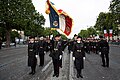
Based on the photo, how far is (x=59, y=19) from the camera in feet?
62.8

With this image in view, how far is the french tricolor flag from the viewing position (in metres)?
18.2

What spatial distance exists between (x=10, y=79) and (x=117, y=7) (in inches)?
2139

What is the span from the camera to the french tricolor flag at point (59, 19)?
59.9 ft

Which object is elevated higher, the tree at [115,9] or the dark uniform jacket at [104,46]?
the tree at [115,9]

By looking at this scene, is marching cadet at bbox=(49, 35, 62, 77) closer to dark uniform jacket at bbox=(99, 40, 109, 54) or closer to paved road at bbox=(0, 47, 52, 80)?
paved road at bbox=(0, 47, 52, 80)

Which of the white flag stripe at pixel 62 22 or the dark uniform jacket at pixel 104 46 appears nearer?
the dark uniform jacket at pixel 104 46

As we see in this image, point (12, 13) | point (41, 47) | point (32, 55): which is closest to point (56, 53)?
point (32, 55)

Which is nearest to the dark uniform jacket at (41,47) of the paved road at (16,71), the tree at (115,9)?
the paved road at (16,71)

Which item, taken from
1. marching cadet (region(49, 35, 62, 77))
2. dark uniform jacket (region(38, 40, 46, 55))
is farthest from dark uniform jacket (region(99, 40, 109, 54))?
marching cadet (region(49, 35, 62, 77))

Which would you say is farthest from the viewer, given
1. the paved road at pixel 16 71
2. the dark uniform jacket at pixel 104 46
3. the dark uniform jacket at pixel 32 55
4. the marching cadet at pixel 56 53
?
the dark uniform jacket at pixel 104 46

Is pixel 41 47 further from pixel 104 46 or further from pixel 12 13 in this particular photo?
pixel 12 13

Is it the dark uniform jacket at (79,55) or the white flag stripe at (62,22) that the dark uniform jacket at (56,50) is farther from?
the white flag stripe at (62,22)

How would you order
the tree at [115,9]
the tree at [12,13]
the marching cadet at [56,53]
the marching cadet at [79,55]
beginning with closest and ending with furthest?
the marching cadet at [79,55], the marching cadet at [56,53], the tree at [12,13], the tree at [115,9]

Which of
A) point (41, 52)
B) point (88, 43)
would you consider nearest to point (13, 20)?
point (88, 43)
